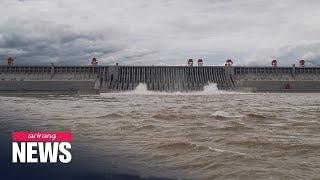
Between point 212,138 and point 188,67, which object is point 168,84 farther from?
point 212,138

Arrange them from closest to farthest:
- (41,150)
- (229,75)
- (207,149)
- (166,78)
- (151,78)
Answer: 1. (41,150)
2. (207,149)
3. (151,78)
4. (166,78)
5. (229,75)

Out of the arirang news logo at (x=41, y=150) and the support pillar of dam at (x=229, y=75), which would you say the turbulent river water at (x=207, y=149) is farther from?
the support pillar of dam at (x=229, y=75)

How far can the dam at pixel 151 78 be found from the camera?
8388cm

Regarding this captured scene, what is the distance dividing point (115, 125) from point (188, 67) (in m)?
73.3

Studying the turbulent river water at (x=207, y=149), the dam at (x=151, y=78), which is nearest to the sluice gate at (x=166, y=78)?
the dam at (x=151, y=78)

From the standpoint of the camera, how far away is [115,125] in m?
16.9

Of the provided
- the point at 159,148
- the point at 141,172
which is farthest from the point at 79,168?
the point at 159,148

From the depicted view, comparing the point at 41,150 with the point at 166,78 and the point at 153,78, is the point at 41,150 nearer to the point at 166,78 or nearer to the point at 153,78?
the point at 153,78

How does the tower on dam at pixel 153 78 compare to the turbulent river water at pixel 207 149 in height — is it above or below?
above

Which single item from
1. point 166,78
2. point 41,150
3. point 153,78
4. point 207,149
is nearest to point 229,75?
point 166,78

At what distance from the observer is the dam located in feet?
275

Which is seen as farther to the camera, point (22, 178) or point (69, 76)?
point (69, 76)

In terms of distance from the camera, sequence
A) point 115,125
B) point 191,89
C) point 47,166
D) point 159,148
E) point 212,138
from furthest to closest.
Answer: point 191,89, point 115,125, point 212,138, point 159,148, point 47,166

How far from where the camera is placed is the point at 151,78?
86312mm
